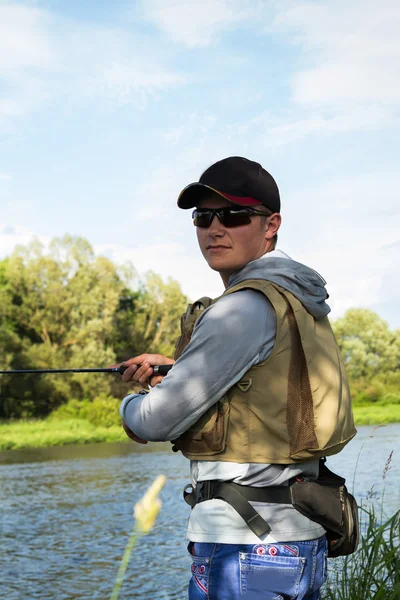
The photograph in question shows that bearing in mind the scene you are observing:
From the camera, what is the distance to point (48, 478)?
64.8 feet

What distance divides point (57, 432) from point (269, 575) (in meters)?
33.4

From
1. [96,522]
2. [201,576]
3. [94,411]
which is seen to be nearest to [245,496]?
[201,576]

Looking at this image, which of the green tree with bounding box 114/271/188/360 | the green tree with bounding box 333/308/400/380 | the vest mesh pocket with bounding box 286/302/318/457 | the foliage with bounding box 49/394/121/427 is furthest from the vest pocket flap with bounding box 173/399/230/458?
the green tree with bounding box 333/308/400/380

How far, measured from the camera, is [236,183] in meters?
2.23

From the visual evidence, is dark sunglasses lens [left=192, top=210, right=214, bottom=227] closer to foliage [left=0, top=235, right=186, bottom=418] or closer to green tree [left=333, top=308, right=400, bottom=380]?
foliage [left=0, top=235, right=186, bottom=418]

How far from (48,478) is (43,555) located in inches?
367

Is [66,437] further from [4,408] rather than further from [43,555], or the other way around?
[43,555]

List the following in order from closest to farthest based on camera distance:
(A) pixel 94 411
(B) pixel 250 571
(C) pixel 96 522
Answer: (B) pixel 250 571, (C) pixel 96 522, (A) pixel 94 411

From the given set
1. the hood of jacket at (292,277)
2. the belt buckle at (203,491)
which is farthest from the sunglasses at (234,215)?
the belt buckle at (203,491)

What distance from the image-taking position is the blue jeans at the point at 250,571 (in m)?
1.95

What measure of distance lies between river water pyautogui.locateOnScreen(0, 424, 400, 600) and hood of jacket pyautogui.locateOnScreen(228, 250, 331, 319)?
2.42 meters

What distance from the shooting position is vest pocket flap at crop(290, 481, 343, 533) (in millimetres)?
2023

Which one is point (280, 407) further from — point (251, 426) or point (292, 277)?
point (292, 277)

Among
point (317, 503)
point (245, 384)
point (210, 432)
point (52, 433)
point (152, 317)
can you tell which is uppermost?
point (152, 317)
